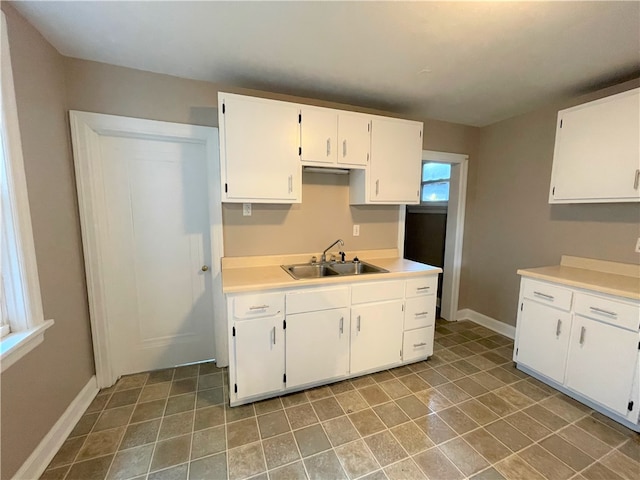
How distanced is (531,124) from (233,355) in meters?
3.54

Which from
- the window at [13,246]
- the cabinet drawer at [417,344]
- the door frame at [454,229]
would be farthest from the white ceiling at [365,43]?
the cabinet drawer at [417,344]

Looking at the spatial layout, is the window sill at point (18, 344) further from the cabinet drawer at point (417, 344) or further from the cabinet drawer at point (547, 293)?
the cabinet drawer at point (547, 293)

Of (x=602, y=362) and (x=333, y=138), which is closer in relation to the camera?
(x=602, y=362)

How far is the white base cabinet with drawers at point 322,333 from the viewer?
1.94 meters

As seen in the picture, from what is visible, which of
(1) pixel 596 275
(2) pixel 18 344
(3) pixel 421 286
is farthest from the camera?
(3) pixel 421 286

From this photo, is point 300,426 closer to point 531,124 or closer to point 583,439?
point 583,439

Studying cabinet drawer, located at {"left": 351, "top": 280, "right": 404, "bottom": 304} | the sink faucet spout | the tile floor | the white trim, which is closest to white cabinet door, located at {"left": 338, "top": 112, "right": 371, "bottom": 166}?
the sink faucet spout

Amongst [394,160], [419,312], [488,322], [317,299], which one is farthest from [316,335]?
[488,322]

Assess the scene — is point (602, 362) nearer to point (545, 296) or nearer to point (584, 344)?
point (584, 344)

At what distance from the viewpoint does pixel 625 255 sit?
222cm

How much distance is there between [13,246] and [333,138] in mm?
2079

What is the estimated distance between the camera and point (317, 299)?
2.09 m

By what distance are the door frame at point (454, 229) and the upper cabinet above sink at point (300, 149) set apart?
854 millimetres

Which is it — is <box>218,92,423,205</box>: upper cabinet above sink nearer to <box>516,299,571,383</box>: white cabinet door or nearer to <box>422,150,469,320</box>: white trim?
<box>422,150,469,320</box>: white trim
